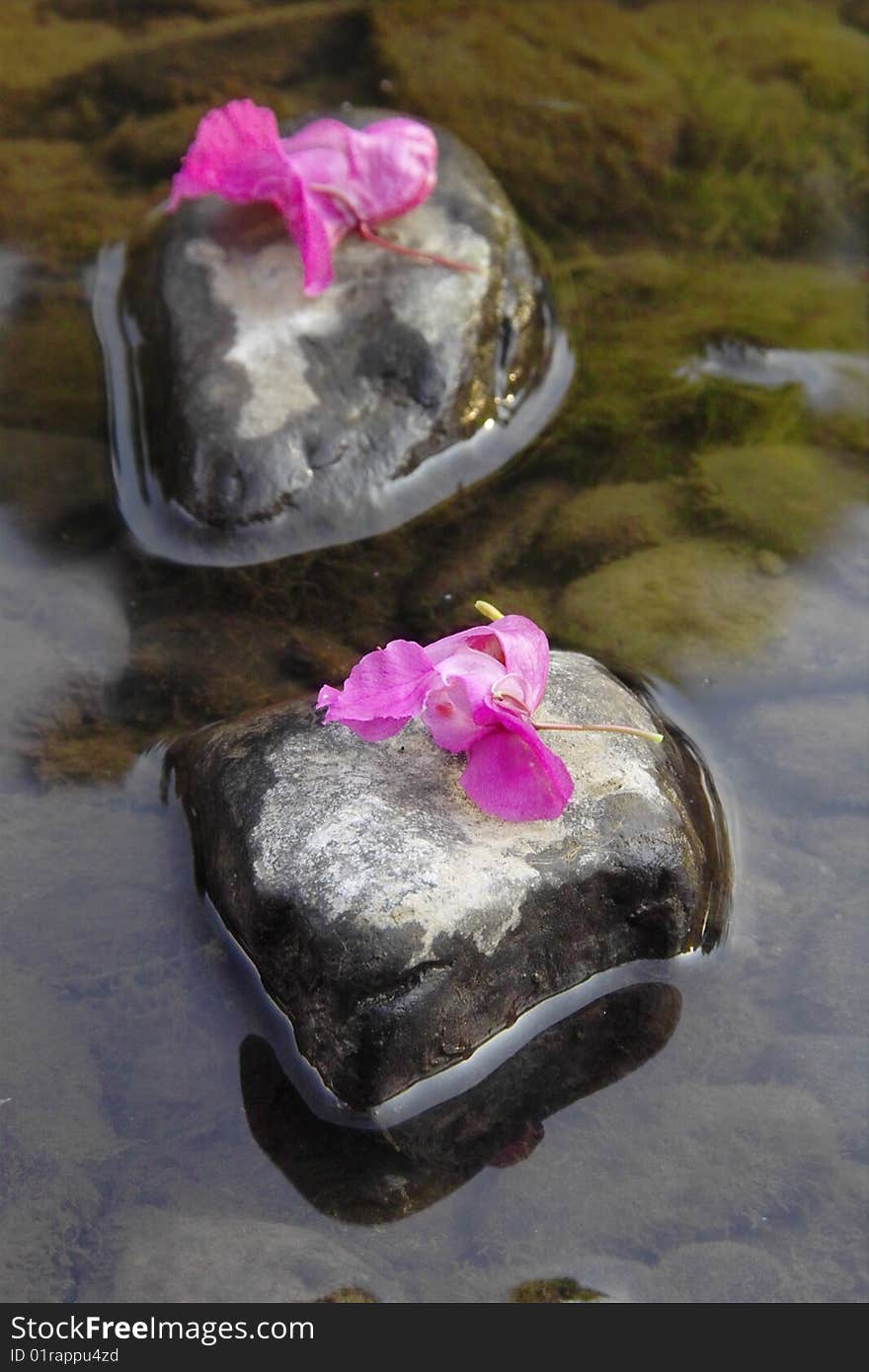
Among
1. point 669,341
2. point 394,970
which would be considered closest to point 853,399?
point 669,341

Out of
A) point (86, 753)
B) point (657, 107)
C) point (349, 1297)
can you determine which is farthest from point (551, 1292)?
point (657, 107)

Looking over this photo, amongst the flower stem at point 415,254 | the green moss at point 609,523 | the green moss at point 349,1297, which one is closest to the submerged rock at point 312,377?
the flower stem at point 415,254

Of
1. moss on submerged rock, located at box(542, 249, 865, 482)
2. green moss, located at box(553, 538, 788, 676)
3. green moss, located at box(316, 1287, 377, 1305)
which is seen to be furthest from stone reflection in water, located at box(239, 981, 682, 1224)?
moss on submerged rock, located at box(542, 249, 865, 482)

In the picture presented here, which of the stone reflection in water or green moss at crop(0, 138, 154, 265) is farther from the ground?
green moss at crop(0, 138, 154, 265)

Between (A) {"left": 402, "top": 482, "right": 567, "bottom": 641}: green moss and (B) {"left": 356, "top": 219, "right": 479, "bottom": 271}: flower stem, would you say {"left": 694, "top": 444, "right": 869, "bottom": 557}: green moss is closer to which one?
(A) {"left": 402, "top": 482, "right": 567, "bottom": 641}: green moss

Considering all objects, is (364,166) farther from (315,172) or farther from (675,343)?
(675,343)

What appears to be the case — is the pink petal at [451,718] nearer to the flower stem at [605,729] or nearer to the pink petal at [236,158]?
the flower stem at [605,729]
